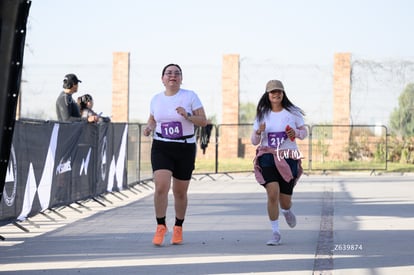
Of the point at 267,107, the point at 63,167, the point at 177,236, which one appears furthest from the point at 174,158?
the point at 63,167

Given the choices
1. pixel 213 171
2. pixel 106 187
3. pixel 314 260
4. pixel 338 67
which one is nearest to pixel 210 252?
pixel 314 260

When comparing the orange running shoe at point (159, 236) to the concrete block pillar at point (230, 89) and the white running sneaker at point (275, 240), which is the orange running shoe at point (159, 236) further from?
the concrete block pillar at point (230, 89)

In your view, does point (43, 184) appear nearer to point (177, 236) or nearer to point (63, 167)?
point (63, 167)

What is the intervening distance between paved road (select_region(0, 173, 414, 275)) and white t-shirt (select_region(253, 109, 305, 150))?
3.44 ft

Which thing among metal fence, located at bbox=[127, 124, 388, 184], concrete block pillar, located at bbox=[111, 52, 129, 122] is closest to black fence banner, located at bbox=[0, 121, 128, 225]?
metal fence, located at bbox=[127, 124, 388, 184]

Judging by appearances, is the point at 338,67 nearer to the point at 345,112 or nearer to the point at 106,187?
the point at 345,112

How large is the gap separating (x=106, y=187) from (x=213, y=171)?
14251 millimetres

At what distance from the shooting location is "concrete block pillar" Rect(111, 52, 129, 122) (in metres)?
43.2

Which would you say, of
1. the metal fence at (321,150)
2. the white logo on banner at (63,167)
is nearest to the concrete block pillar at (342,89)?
the metal fence at (321,150)

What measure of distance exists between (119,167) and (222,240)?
8203mm

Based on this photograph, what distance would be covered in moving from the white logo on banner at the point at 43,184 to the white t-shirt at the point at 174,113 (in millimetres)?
2011

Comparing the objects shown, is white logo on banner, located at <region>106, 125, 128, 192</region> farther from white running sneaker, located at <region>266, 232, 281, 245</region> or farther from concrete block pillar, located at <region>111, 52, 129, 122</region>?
concrete block pillar, located at <region>111, 52, 129, 122</region>

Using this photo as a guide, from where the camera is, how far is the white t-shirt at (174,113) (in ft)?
36.8

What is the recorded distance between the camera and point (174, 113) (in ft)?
36.8
